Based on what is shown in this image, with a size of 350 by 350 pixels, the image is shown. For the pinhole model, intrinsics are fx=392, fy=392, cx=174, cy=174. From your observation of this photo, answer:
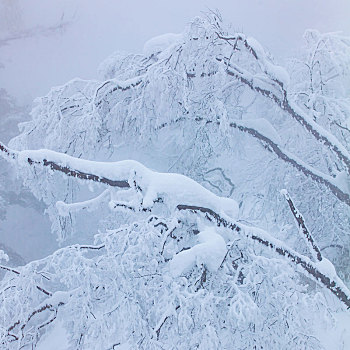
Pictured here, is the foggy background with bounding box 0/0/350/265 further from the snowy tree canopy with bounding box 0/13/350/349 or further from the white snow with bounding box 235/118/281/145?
the white snow with bounding box 235/118/281/145

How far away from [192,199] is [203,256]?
339mm

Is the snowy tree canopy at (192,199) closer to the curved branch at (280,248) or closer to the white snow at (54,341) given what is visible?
the curved branch at (280,248)

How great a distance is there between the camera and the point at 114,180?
2.29m

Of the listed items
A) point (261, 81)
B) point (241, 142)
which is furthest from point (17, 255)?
point (261, 81)

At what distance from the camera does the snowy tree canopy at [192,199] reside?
231cm

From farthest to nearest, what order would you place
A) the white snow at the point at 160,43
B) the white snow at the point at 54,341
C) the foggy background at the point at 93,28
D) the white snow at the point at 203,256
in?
1. the foggy background at the point at 93,28
2. the white snow at the point at 54,341
3. the white snow at the point at 160,43
4. the white snow at the point at 203,256

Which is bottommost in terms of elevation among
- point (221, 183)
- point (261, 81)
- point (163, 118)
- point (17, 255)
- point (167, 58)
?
point (17, 255)

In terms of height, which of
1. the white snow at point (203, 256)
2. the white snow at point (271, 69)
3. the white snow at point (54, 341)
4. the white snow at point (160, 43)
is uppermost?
the white snow at point (160, 43)

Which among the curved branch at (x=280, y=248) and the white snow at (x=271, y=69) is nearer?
the curved branch at (x=280, y=248)

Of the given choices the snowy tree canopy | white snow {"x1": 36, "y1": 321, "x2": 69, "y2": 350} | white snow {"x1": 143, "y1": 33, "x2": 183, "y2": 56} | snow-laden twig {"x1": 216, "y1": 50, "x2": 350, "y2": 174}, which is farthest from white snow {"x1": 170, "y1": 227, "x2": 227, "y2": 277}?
white snow {"x1": 36, "y1": 321, "x2": 69, "y2": 350}

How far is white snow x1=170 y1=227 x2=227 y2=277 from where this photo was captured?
7.25 ft

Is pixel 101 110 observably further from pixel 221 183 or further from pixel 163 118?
pixel 221 183

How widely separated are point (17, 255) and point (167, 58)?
6.76 m

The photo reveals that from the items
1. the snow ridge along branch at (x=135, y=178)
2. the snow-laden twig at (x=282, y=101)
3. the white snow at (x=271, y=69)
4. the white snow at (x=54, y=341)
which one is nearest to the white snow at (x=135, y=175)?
the snow ridge along branch at (x=135, y=178)
